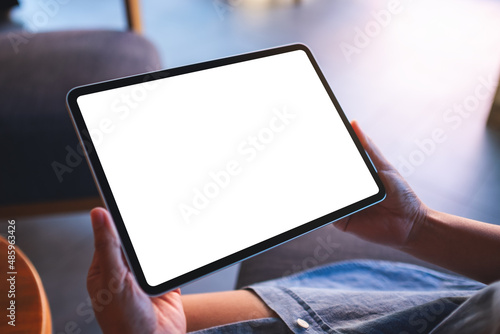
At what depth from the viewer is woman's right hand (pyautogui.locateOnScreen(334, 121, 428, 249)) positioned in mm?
693

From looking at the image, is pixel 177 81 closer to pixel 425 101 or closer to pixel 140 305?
pixel 140 305

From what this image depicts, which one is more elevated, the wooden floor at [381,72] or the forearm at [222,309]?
the wooden floor at [381,72]

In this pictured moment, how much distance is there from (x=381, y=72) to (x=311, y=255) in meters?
1.32

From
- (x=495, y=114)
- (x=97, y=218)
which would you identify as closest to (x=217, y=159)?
(x=97, y=218)

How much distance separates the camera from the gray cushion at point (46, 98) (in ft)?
3.21

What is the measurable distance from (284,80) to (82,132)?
0.32 metres

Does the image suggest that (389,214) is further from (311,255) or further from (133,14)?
(133,14)

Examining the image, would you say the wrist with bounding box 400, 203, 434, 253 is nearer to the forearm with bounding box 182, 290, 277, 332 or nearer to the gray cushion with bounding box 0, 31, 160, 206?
the forearm with bounding box 182, 290, 277, 332

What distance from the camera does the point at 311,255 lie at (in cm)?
79

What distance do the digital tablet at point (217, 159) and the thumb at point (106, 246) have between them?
0.07 ft

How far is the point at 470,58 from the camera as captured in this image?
6.27 feet

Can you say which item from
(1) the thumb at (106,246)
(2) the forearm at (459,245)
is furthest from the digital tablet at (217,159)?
(2) the forearm at (459,245)

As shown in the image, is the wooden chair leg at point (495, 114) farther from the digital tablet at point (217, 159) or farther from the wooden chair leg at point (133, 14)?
the wooden chair leg at point (133, 14)

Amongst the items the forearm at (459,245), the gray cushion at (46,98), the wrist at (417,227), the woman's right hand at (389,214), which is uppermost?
the gray cushion at (46,98)
